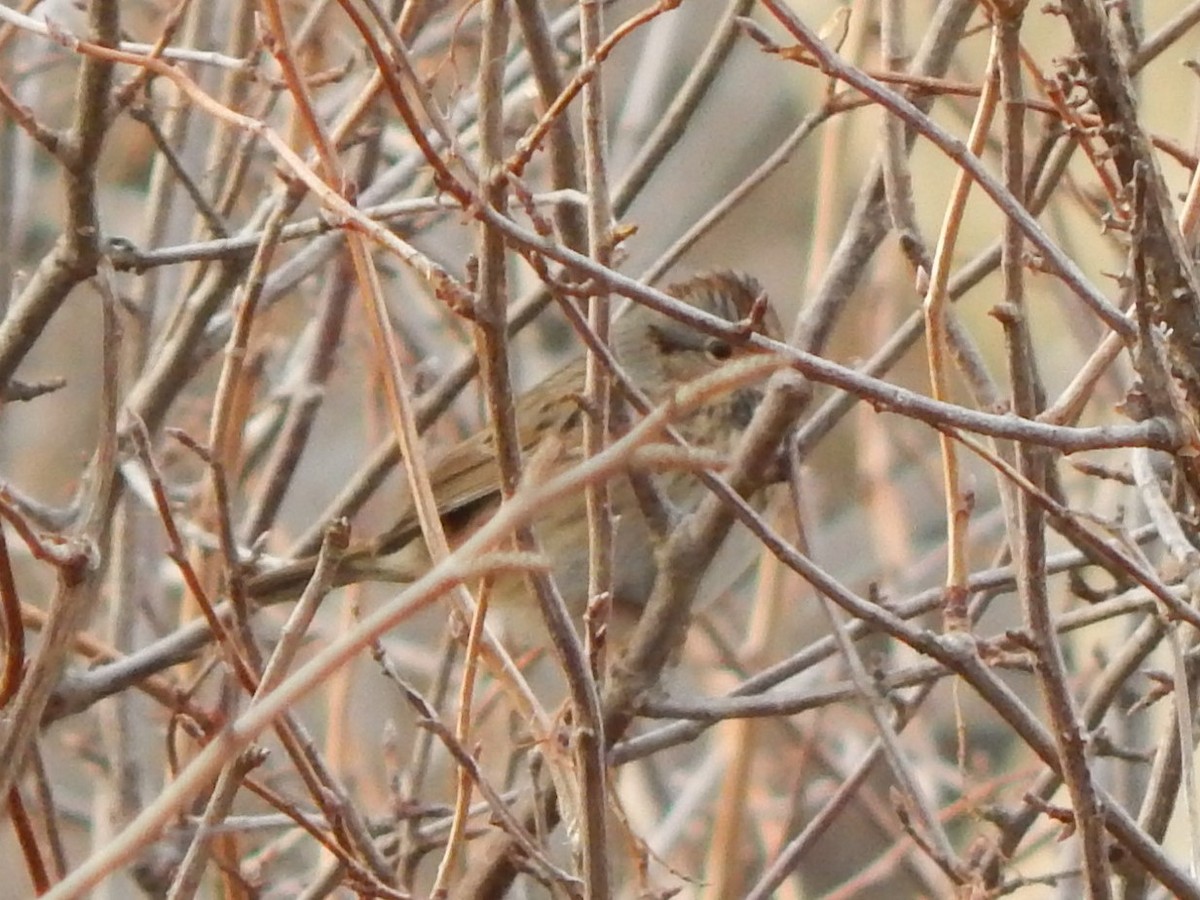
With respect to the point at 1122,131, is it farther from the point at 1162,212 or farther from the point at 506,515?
the point at 506,515

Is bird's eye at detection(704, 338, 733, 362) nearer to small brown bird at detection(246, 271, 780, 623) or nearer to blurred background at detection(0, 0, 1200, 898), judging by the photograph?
small brown bird at detection(246, 271, 780, 623)

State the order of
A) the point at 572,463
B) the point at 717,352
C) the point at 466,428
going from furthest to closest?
the point at 466,428 < the point at 717,352 < the point at 572,463

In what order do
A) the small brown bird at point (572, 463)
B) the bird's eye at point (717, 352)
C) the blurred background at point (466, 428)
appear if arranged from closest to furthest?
1. the blurred background at point (466, 428)
2. the small brown bird at point (572, 463)
3. the bird's eye at point (717, 352)

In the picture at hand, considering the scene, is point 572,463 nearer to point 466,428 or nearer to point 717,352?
point 717,352

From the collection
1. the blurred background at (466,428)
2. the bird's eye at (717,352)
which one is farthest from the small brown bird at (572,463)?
the blurred background at (466,428)

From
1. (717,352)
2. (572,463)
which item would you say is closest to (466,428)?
(717,352)

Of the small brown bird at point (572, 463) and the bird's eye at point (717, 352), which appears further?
the bird's eye at point (717, 352)

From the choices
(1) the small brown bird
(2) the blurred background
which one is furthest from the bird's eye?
(2) the blurred background

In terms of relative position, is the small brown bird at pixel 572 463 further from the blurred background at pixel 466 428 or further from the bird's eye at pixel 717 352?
the blurred background at pixel 466 428

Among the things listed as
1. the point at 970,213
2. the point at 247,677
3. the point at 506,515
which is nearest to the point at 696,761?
the point at 970,213
